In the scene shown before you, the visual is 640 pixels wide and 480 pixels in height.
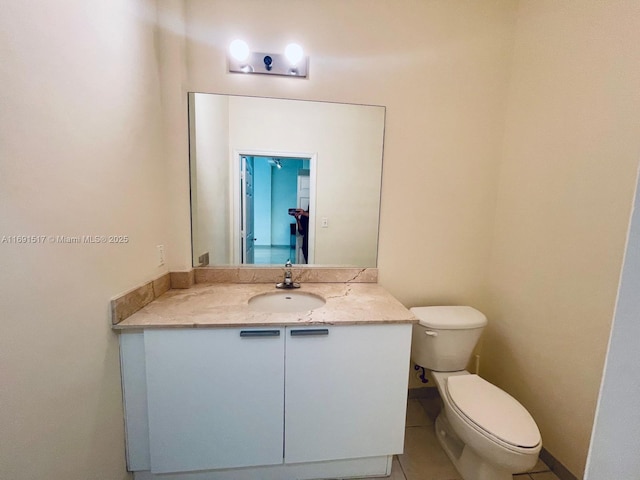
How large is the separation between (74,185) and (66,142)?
0.13 metres

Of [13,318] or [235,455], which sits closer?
[13,318]

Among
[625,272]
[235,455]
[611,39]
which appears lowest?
[235,455]

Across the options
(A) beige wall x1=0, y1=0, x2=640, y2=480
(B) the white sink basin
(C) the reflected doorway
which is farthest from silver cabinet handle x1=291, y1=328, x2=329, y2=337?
(A) beige wall x1=0, y1=0, x2=640, y2=480

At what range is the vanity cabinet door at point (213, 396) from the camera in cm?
112

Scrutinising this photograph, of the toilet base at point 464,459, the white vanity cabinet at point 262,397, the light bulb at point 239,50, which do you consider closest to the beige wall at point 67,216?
the white vanity cabinet at point 262,397

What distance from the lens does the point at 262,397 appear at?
117 cm

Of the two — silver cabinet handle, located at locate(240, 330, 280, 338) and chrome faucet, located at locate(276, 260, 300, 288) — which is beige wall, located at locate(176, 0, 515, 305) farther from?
silver cabinet handle, located at locate(240, 330, 280, 338)

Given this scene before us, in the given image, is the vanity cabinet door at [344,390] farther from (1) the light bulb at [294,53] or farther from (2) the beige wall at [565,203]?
(1) the light bulb at [294,53]

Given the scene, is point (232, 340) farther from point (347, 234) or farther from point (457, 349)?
point (457, 349)

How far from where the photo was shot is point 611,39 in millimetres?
1149

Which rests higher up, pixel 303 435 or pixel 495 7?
pixel 495 7

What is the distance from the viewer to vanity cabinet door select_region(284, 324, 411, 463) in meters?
1.19

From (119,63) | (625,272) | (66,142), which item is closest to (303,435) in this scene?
(625,272)

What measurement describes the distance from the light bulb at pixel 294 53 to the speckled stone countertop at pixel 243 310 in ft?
4.23
